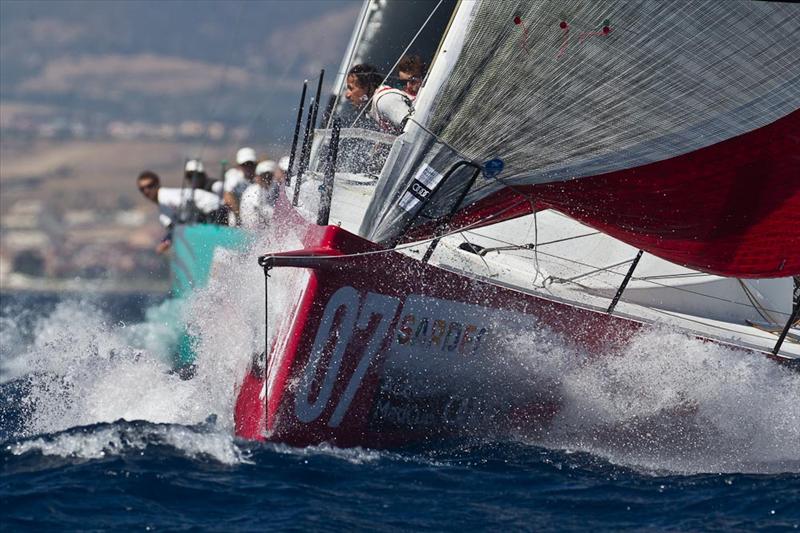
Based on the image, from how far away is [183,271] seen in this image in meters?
9.65

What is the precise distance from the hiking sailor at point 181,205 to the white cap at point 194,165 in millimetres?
189

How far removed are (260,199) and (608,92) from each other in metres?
2.63

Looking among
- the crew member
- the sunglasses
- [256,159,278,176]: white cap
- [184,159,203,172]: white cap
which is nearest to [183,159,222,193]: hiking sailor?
[184,159,203,172]: white cap

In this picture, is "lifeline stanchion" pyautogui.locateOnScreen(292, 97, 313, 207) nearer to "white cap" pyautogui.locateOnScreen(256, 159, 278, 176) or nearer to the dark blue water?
the dark blue water

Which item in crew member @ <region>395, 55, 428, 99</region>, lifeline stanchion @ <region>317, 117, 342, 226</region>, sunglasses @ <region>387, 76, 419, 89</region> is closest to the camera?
lifeline stanchion @ <region>317, 117, 342, 226</region>

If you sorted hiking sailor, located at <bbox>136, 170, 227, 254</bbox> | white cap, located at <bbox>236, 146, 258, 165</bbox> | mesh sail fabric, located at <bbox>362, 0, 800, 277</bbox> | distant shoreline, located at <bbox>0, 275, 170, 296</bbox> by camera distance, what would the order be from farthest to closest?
1. distant shoreline, located at <bbox>0, 275, 170, 296</bbox>
2. white cap, located at <bbox>236, 146, 258, 165</bbox>
3. hiking sailor, located at <bbox>136, 170, 227, 254</bbox>
4. mesh sail fabric, located at <bbox>362, 0, 800, 277</bbox>

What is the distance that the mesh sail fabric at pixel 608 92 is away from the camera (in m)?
4.73

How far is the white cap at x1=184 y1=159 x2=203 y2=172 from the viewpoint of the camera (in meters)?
9.77

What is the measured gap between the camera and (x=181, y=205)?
973 centimetres

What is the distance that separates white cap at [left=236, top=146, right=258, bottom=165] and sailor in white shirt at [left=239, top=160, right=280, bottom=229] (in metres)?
0.94

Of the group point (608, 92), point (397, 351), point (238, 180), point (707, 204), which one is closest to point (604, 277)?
point (707, 204)

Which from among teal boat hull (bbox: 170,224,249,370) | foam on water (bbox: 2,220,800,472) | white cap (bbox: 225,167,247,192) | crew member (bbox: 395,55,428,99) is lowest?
foam on water (bbox: 2,220,800,472)

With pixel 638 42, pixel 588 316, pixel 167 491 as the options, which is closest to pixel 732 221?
pixel 588 316

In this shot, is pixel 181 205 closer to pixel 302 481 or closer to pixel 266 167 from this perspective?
pixel 266 167
